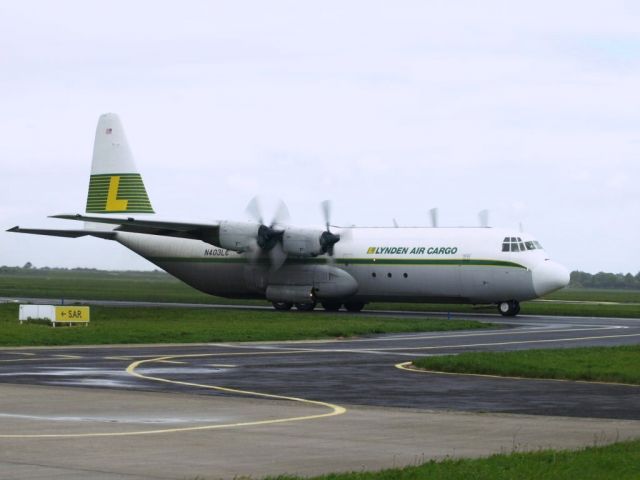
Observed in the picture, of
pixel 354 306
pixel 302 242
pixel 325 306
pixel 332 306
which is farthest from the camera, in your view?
pixel 325 306

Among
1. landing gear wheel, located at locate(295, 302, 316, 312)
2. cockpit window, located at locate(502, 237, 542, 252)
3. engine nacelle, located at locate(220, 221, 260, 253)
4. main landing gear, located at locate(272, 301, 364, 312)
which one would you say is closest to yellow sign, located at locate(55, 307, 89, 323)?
engine nacelle, located at locate(220, 221, 260, 253)

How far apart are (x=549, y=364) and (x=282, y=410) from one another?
11.5 meters

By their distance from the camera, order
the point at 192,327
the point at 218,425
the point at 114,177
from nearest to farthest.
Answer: the point at 218,425
the point at 192,327
the point at 114,177

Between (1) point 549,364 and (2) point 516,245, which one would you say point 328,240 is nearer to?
(2) point 516,245

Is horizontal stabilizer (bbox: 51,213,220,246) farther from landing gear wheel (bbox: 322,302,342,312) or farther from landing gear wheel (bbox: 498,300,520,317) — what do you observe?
landing gear wheel (bbox: 498,300,520,317)

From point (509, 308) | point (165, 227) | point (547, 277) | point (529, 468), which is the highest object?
point (165, 227)

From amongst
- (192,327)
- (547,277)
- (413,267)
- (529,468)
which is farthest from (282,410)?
(413,267)

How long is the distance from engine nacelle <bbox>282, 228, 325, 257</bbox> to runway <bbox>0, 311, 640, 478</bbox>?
28564mm

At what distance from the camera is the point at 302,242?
60.9m

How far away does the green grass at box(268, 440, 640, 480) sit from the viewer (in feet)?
39.5

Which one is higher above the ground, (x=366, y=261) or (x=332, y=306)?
(x=366, y=261)

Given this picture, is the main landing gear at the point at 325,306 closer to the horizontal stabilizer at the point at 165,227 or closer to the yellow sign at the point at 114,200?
the horizontal stabilizer at the point at 165,227

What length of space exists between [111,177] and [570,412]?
52668 mm

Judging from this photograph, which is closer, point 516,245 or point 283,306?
point 516,245
